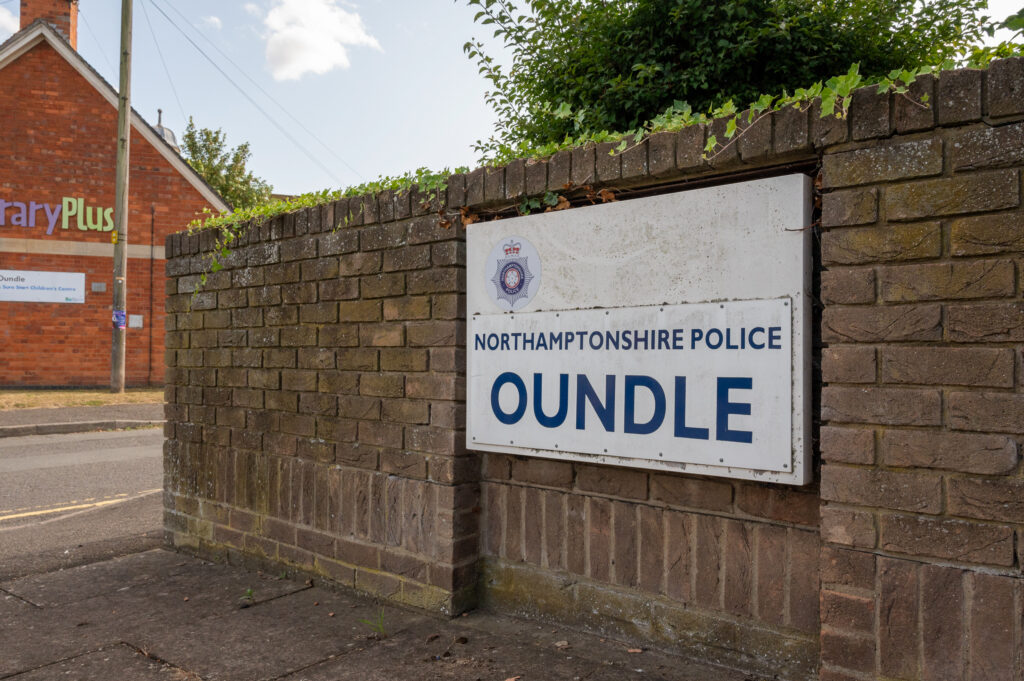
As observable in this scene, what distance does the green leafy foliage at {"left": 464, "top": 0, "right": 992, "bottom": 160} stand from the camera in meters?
5.25

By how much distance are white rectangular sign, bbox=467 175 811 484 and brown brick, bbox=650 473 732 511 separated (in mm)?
131

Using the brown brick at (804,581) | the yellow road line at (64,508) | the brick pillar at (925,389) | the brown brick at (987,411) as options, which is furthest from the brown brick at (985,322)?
the yellow road line at (64,508)

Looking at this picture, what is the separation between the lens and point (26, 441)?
11070 millimetres

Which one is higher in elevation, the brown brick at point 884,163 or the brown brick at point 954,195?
the brown brick at point 884,163

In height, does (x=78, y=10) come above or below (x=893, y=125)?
above

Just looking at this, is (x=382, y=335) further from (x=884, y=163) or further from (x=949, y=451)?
(x=949, y=451)

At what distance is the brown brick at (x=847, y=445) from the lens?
2.53 metres

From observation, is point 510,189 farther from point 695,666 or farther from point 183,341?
point 183,341

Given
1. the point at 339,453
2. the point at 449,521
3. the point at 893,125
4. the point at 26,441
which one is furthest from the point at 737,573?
the point at 26,441

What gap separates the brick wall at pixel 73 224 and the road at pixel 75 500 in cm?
743

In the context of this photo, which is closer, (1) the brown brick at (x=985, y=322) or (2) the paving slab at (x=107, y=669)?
(1) the brown brick at (x=985, y=322)

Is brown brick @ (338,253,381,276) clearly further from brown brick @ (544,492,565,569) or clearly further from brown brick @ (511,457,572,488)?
brown brick @ (544,492,565,569)

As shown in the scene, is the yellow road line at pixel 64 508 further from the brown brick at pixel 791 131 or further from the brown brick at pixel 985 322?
the brown brick at pixel 985 322

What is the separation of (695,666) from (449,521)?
130cm
